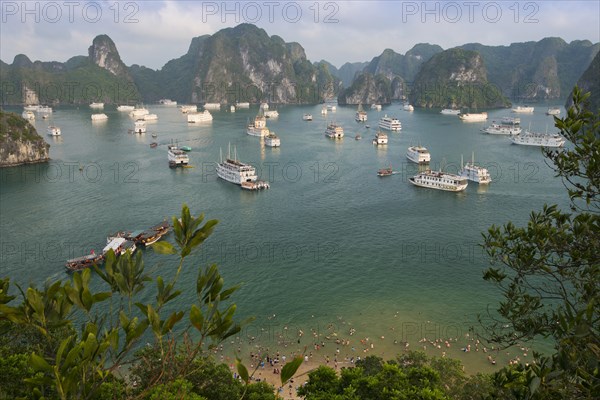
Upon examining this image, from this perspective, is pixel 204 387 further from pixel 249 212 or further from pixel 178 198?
pixel 178 198

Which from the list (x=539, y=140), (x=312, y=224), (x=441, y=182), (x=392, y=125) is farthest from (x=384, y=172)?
(x=392, y=125)

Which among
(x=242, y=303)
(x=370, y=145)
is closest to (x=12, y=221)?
(x=242, y=303)

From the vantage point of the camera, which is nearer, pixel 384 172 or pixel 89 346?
pixel 89 346

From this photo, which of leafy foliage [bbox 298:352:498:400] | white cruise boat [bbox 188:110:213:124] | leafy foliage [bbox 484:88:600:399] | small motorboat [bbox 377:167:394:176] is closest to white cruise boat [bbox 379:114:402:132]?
small motorboat [bbox 377:167:394:176]

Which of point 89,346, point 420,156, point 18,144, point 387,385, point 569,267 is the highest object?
point 18,144

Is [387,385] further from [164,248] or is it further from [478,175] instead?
[478,175]

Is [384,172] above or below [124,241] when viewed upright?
above

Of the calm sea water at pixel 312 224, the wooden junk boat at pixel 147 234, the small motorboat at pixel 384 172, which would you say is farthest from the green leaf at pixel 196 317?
the small motorboat at pixel 384 172
